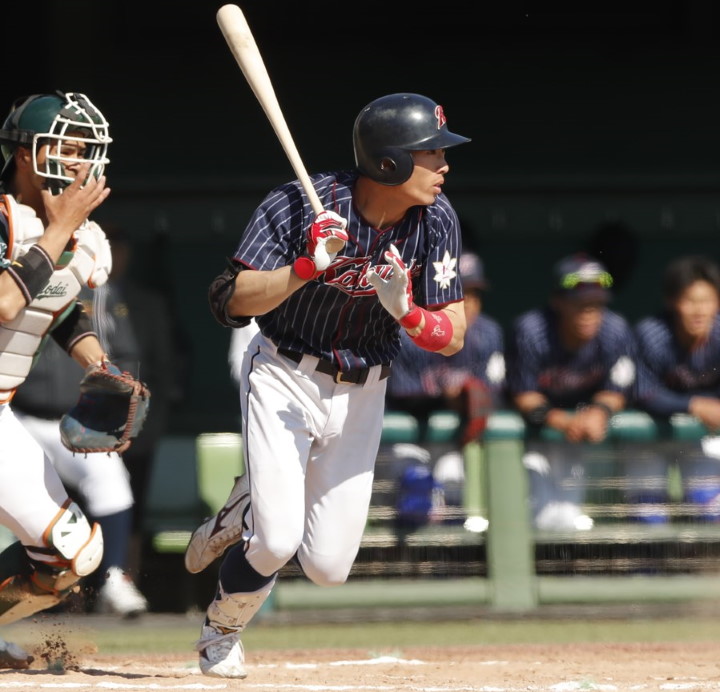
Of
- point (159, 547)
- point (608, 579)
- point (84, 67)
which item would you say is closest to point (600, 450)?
point (608, 579)

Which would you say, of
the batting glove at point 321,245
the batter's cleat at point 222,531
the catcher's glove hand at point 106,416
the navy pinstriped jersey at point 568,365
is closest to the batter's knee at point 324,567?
the batter's cleat at point 222,531

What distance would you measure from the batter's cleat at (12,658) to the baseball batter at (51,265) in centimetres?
44

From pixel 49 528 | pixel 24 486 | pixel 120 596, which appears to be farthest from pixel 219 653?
pixel 120 596

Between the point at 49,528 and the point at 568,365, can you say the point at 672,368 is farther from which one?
the point at 49,528

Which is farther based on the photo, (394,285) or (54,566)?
(54,566)

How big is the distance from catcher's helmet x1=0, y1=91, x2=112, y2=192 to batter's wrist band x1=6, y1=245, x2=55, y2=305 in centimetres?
27

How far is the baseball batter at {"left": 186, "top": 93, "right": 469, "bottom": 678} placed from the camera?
4117mm

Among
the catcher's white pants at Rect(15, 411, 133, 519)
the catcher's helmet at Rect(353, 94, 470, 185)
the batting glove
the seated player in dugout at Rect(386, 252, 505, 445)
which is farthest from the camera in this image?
the seated player in dugout at Rect(386, 252, 505, 445)

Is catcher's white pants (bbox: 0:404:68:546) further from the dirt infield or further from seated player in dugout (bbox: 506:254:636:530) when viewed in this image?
seated player in dugout (bbox: 506:254:636:530)

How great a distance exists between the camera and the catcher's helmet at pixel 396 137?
4.10 meters

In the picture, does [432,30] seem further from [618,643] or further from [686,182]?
[618,643]

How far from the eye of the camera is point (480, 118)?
25.2 ft

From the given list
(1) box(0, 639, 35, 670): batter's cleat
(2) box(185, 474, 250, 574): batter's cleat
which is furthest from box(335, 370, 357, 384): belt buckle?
(1) box(0, 639, 35, 670): batter's cleat

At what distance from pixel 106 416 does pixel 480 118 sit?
143 inches
